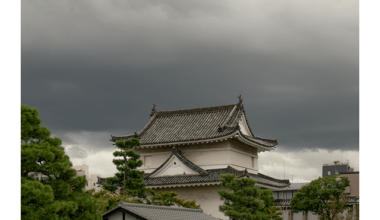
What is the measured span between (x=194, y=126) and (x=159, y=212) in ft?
62.3

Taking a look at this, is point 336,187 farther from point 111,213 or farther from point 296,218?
point 111,213

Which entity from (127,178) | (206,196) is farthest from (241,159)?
(127,178)

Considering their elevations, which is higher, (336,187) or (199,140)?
(199,140)

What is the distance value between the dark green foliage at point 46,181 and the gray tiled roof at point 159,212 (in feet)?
12.6

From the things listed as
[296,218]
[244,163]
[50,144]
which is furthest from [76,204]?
[296,218]

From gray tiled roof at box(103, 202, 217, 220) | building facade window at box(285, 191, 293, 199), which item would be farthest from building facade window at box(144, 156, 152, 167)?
building facade window at box(285, 191, 293, 199)

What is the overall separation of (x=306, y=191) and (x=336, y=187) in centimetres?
297

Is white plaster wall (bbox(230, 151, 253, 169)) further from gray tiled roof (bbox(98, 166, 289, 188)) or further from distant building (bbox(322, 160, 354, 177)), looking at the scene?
distant building (bbox(322, 160, 354, 177))

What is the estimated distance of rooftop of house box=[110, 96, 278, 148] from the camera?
40.2m

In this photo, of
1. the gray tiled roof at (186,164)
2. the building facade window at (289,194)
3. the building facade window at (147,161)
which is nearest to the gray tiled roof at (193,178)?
the gray tiled roof at (186,164)

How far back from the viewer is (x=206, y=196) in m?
38.0

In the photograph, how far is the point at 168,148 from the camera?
4128cm

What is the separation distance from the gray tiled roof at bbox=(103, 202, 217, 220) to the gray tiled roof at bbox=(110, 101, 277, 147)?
1291 cm

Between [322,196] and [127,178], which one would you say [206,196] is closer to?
[127,178]
